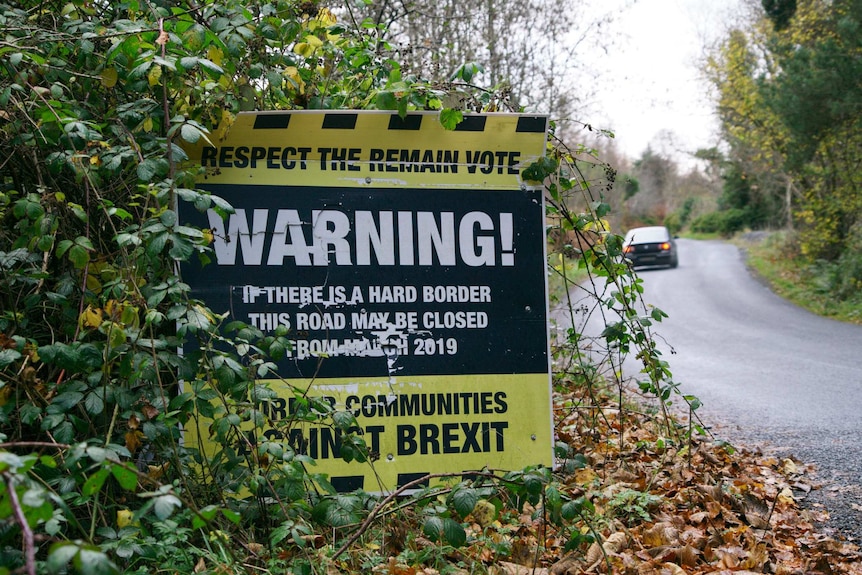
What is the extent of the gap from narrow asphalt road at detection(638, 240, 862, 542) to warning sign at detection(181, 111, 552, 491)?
1.08 meters

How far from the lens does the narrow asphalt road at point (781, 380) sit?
210 inches

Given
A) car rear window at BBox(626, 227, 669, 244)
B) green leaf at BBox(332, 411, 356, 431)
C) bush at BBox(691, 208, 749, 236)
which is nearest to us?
green leaf at BBox(332, 411, 356, 431)

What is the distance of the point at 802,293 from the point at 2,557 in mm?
22367

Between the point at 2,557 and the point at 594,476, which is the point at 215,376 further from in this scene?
the point at 594,476

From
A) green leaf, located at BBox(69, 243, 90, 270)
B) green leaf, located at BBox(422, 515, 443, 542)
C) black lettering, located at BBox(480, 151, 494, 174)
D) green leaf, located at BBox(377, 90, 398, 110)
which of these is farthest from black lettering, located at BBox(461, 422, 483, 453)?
green leaf, located at BBox(69, 243, 90, 270)

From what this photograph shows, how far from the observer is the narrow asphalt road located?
17.5 ft

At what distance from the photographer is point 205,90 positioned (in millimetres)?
3447

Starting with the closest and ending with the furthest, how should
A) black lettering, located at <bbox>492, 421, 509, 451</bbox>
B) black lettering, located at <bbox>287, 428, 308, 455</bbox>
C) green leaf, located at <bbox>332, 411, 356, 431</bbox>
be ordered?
green leaf, located at <bbox>332, 411, 356, 431</bbox> < black lettering, located at <bbox>287, 428, 308, 455</bbox> < black lettering, located at <bbox>492, 421, 509, 451</bbox>

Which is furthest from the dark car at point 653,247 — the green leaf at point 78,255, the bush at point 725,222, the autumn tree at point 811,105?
the green leaf at point 78,255

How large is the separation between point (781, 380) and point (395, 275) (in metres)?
7.34

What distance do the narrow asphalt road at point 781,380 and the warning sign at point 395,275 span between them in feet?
3.56

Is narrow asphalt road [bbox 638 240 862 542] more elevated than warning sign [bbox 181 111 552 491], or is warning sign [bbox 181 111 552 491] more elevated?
warning sign [bbox 181 111 552 491]

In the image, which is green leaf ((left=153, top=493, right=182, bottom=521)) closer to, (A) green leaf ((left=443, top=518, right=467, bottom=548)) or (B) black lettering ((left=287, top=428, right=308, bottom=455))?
(A) green leaf ((left=443, top=518, right=467, bottom=548))

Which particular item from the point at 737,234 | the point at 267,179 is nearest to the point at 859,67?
the point at 267,179
